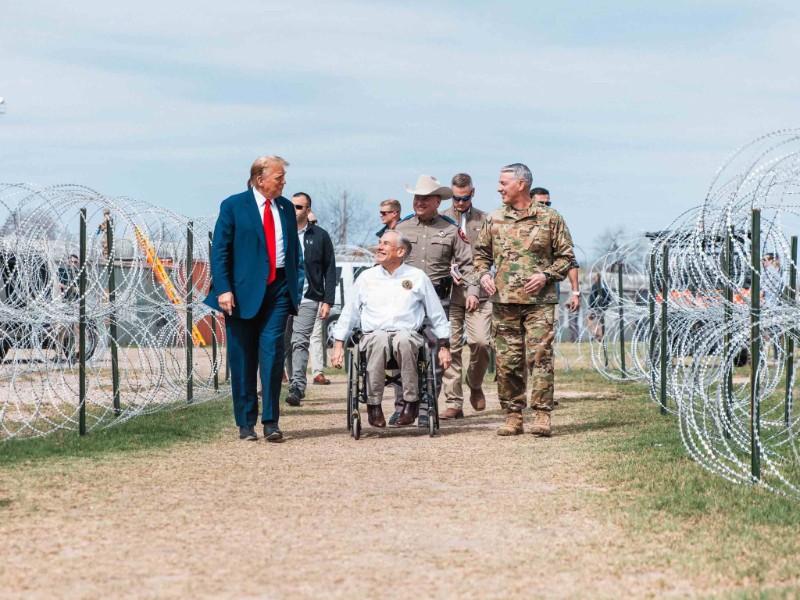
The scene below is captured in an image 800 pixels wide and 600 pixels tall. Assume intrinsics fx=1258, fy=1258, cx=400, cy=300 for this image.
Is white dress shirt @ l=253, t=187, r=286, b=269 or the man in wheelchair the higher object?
white dress shirt @ l=253, t=187, r=286, b=269

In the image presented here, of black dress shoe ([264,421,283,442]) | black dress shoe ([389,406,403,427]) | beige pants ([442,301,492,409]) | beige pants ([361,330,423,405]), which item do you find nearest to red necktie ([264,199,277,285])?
beige pants ([361,330,423,405])

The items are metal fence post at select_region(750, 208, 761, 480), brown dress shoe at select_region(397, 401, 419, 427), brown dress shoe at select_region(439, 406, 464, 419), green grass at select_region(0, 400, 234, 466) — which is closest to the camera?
metal fence post at select_region(750, 208, 761, 480)

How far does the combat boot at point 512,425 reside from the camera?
29.8ft

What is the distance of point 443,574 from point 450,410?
6.03m

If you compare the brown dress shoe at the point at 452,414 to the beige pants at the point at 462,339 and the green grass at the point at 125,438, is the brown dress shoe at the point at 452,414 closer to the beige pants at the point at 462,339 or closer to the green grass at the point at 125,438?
the beige pants at the point at 462,339

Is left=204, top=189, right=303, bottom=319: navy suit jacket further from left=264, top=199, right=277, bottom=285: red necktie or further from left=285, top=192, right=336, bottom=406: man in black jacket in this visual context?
left=285, top=192, right=336, bottom=406: man in black jacket

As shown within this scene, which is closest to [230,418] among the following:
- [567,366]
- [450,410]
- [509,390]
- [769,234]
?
[450,410]

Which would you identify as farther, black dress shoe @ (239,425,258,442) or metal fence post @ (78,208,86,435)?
black dress shoe @ (239,425,258,442)

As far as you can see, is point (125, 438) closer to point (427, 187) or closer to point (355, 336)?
point (355, 336)

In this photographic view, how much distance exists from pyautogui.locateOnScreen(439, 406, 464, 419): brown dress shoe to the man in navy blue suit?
2173mm

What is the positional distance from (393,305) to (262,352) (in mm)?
1057

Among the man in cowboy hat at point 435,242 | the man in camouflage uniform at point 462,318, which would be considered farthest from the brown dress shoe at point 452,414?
the man in cowboy hat at point 435,242

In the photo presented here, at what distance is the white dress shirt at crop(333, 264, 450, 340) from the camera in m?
9.15

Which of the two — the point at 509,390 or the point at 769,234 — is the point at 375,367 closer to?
the point at 509,390
